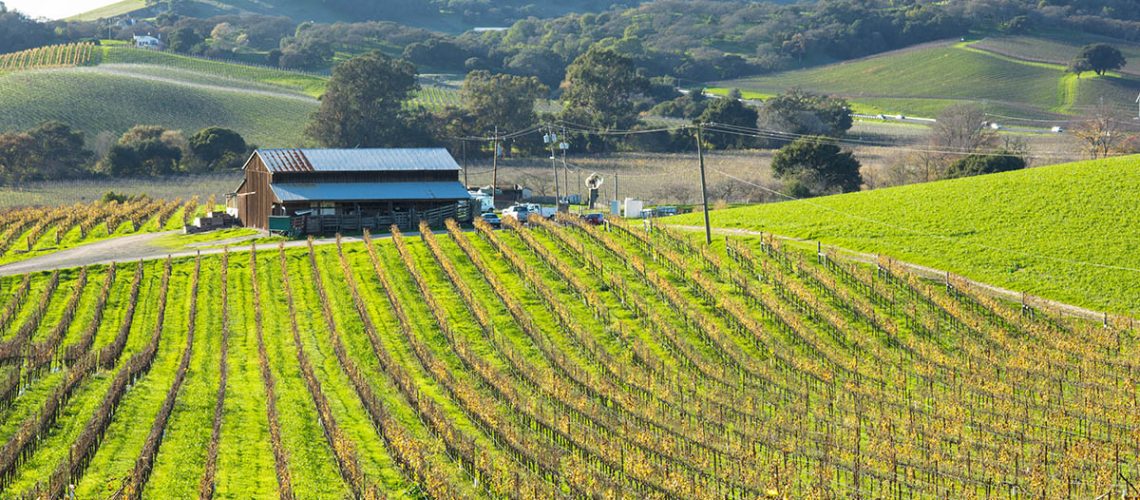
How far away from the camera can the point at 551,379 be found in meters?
36.1

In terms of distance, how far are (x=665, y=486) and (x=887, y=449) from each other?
227 inches

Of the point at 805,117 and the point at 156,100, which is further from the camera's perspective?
the point at 156,100

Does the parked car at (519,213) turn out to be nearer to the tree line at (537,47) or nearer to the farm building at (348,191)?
the farm building at (348,191)

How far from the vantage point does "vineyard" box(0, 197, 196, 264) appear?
200ft

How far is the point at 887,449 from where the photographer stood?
29078 millimetres

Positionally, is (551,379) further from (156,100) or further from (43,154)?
(156,100)

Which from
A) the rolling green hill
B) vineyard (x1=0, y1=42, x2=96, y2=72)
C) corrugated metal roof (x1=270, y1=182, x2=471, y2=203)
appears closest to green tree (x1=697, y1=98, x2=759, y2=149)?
the rolling green hill

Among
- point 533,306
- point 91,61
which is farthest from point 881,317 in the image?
point 91,61

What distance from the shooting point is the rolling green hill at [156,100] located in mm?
115875

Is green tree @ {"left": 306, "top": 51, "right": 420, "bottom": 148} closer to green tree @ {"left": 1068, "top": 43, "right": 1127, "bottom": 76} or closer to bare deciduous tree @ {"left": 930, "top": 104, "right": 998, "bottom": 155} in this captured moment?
bare deciduous tree @ {"left": 930, "top": 104, "right": 998, "bottom": 155}

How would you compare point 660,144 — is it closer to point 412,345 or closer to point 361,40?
point 412,345

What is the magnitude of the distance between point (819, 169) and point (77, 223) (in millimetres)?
42114

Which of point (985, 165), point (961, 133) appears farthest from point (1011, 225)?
point (961, 133)

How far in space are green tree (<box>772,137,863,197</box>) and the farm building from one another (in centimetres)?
2092
